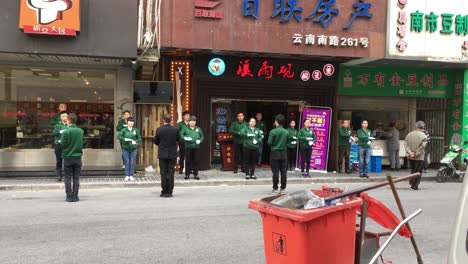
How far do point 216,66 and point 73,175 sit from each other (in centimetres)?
625

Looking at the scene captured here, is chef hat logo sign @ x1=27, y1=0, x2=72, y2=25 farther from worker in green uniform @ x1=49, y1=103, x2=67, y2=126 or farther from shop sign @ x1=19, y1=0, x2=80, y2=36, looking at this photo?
worker in green uniform @ x1=49, y1=103, x2=67, y2=126

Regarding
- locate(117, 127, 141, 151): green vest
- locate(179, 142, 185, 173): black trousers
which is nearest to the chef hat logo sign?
locate(117, 127, 141, 151): green vest

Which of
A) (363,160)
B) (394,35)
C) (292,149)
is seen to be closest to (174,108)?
(292,149)

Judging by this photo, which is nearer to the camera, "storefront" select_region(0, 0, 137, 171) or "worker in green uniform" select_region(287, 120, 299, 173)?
"storefront" select_region(0, 0, 137, 171)

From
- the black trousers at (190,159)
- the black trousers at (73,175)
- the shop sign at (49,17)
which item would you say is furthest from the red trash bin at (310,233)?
the shop sign at (49,17)

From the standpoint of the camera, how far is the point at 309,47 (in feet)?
46.2

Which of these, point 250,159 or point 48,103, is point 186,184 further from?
point 48,103

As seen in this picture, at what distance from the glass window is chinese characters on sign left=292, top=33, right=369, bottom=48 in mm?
5984

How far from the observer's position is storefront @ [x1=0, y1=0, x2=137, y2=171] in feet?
39.4

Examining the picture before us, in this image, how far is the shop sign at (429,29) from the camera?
14656mm

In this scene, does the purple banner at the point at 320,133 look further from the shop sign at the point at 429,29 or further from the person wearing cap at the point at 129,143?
the person wearing cap at the point at 129,143

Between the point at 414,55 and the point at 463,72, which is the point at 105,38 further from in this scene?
the point at 463,72

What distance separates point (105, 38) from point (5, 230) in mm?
6462

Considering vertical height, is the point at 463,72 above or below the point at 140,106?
above
